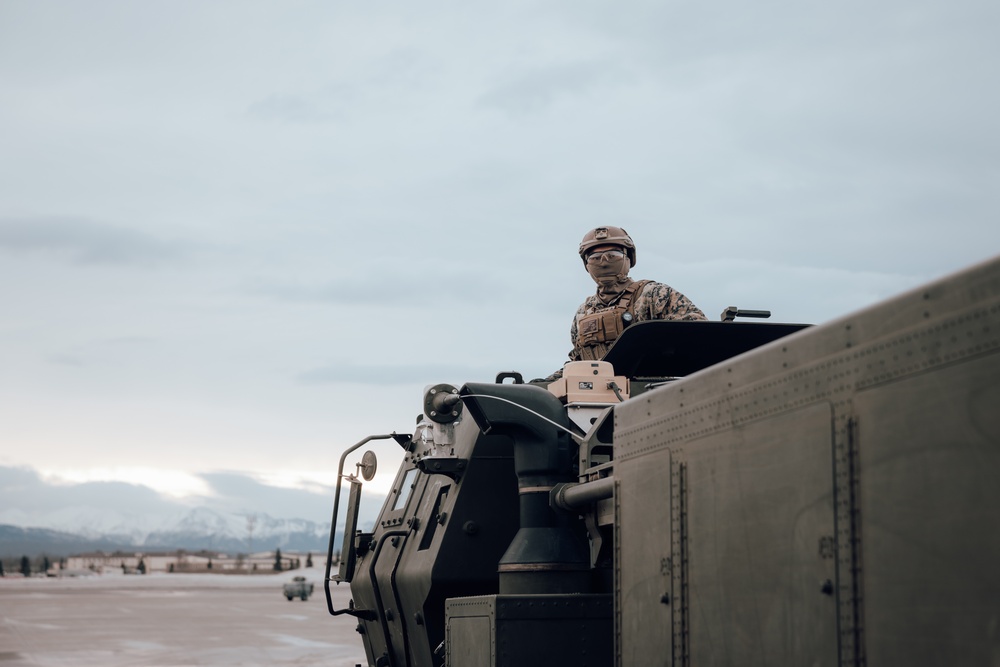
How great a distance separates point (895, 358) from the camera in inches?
174

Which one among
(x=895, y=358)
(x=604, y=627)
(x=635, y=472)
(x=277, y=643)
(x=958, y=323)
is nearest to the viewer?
(x=958, y=323)

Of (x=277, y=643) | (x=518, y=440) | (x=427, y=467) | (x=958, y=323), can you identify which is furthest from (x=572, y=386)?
(x=277, y=643)

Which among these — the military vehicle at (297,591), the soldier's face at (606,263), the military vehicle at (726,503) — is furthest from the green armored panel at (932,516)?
the military vehicle at (297,591)

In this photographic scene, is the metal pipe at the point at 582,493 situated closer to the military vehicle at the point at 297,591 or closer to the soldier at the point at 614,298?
the soldier at the point at 614,298

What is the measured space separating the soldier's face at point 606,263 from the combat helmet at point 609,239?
4cm

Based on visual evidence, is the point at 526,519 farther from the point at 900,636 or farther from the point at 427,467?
the point at 900,636

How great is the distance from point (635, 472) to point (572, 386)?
1873 mm

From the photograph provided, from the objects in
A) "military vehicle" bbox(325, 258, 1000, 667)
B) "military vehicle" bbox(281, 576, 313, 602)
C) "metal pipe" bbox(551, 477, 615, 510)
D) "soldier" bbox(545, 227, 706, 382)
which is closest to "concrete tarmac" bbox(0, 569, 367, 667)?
"military vehicle" bbox(281, 576, 313, 602)

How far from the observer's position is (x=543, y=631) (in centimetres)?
726

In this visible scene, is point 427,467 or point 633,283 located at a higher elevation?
point 633,283

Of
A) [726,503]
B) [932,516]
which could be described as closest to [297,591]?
[726,503]

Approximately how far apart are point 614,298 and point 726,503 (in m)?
4.35

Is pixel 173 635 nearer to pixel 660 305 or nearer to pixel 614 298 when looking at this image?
pixel 614 298

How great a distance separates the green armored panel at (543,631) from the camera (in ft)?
23.6
